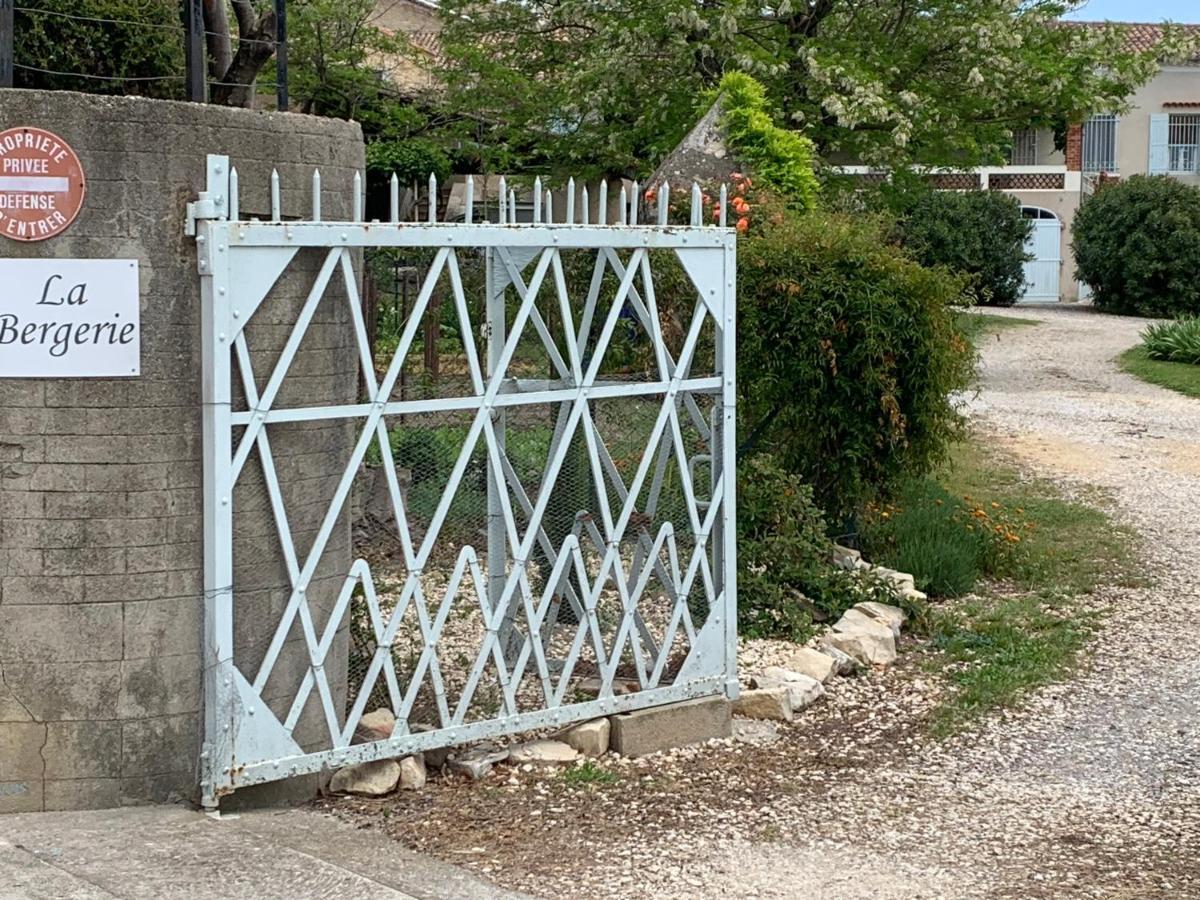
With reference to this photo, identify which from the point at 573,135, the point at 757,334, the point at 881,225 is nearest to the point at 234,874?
the point at 757,334

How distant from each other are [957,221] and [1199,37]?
455 inches

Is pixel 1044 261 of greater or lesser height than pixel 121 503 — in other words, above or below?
above

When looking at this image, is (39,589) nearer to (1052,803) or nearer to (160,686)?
(160,686)

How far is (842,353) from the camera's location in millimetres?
9031

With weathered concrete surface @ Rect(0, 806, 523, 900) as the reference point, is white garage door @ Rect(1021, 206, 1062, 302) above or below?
above

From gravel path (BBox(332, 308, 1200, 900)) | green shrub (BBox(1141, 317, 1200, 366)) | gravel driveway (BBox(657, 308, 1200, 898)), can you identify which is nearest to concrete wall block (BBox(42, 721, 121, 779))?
gravel path (BBox(332, 308, 1200, 900))

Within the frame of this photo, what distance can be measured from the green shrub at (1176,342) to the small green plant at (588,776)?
20.0 meters

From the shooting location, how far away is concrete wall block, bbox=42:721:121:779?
5176mm

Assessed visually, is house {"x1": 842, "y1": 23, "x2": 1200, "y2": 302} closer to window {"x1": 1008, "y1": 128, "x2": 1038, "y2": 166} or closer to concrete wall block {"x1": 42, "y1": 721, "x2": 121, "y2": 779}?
window {"x1": 1008, "y1": 128, "x2": 1038, "y2": 166}

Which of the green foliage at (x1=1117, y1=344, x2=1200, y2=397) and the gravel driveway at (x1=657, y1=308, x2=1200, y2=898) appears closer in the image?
the gravel driveway at (x1=657, y1=308, x2=1200, y2=898)

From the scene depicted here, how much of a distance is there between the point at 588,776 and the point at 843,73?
13230 millimetres

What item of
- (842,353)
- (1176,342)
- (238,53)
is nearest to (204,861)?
(238,53)

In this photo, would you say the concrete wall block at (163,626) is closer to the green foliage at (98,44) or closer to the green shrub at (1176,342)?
the green foliage at (98,44)

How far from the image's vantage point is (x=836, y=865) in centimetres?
517
